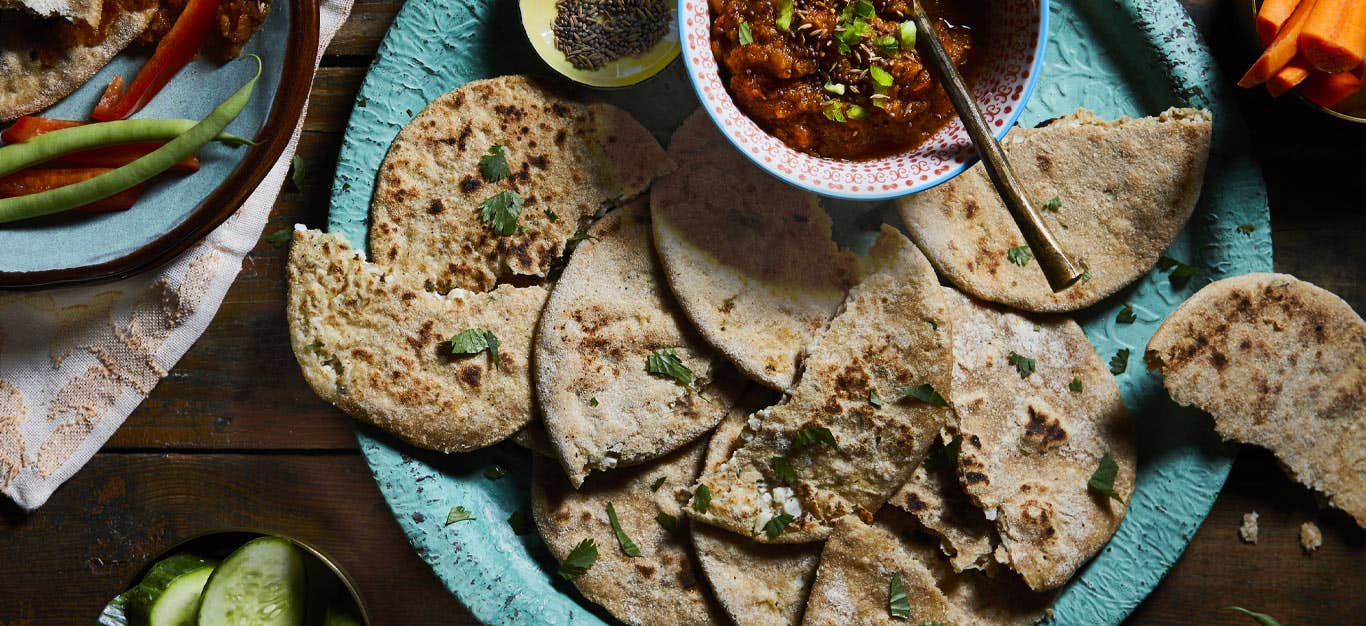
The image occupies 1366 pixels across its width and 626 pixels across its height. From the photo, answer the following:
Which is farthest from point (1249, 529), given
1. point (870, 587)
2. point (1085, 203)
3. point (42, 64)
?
point (42, 64)

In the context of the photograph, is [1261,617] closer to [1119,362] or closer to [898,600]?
[1119,362]

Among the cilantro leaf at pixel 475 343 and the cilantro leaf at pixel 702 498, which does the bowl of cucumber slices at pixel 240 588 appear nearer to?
the cilantro leaf at pixel 475 343

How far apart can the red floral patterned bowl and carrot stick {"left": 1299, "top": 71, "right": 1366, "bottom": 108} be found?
1.30 m

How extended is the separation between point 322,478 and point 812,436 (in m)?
2.17

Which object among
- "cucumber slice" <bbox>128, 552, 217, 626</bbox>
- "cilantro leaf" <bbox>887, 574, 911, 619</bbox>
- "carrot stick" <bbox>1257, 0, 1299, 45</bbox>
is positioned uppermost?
"carrot stick" <bbox>1257, 0, 1299, 45</bbox>

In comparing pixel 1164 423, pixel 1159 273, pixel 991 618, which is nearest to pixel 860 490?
pixel 991 618

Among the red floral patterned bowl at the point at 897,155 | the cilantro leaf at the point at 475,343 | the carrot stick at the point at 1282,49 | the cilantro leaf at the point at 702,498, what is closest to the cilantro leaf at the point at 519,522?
the cilantro leaf at the point at 475,343

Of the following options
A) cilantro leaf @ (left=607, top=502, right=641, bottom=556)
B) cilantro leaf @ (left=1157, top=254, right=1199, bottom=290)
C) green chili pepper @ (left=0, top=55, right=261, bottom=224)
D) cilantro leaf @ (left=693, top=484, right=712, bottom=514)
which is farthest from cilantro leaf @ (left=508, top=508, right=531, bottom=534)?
cilantro leaf @ (left=1157, top=254, right=1199, bottom=290)

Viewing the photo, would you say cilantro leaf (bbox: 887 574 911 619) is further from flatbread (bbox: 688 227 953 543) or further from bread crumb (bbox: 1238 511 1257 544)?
bread crumb (bbox: 1238 511 1257 544)

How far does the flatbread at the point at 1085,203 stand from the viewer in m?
3.11

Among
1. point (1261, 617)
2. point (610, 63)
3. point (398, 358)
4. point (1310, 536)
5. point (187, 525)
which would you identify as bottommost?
point (1261, 617)

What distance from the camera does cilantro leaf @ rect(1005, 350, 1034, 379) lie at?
310cm

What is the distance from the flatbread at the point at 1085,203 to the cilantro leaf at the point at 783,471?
96 cm

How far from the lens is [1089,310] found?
3307mm
